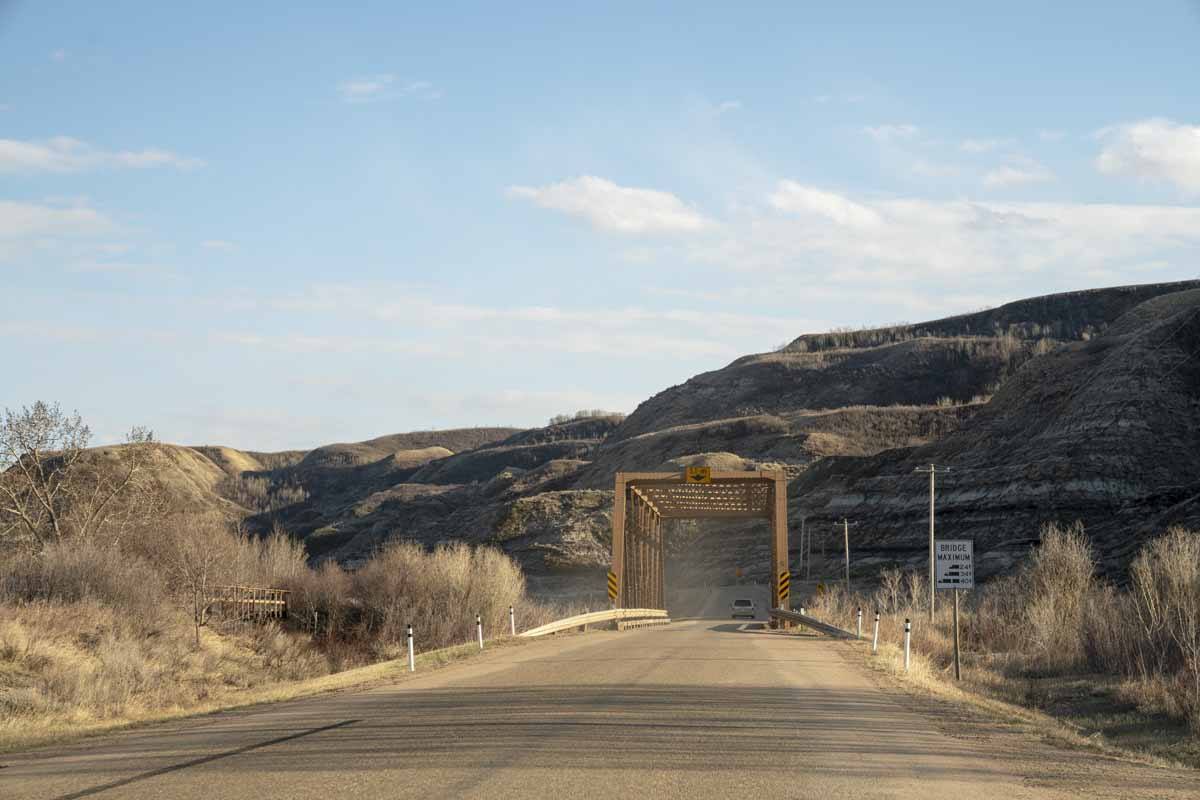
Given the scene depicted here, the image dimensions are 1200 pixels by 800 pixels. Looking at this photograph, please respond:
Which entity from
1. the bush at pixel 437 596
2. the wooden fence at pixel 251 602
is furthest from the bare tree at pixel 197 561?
the bush at pixel 437 596

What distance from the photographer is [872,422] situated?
469 feet

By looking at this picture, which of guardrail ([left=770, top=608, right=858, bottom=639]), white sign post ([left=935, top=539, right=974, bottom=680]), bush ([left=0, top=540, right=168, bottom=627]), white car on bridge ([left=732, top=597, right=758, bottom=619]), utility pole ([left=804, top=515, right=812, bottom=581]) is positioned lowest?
white car on bridge ([left=732, top=597, right=758, bottom=619])

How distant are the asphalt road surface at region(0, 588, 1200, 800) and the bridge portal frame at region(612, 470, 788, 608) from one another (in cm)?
2966

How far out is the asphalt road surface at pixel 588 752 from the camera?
9.31m

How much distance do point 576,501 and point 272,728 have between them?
3529 inches

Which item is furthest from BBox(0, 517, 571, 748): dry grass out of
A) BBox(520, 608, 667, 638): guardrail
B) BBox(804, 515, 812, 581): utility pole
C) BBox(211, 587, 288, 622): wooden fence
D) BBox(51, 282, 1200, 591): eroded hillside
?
BBox(804, 515, 812, 581): utility pole

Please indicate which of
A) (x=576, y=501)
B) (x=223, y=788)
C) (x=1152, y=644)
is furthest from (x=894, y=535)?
(x=223, y=788)

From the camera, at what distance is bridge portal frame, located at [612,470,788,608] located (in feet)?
158

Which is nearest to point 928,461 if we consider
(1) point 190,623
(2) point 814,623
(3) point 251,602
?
(2) point 814,623

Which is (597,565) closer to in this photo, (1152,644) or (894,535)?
(894,535)

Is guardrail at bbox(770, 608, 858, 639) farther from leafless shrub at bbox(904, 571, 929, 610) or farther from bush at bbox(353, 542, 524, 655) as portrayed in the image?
bush at bbox(353, 542, 524, 655)

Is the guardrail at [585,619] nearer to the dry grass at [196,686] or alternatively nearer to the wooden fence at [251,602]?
the dry grass at [196,686]

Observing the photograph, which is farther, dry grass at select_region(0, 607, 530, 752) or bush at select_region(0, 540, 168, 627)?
bush at select_region(0, 540, 168, 627)

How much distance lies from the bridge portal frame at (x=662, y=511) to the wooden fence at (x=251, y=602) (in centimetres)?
1478
